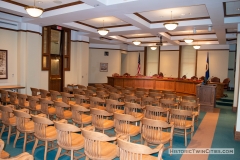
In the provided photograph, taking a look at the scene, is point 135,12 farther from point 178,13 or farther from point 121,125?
point 121,125

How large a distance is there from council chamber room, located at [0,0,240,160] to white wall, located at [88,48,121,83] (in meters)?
0.09

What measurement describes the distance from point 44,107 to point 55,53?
6.20m

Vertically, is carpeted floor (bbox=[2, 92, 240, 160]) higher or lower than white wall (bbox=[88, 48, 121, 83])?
lower

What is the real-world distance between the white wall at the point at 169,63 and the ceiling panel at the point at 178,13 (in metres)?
9.01

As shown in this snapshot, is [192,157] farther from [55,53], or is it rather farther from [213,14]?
[55,53]

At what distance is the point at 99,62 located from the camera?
17.3 meters

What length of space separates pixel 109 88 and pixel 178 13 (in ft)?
14.2

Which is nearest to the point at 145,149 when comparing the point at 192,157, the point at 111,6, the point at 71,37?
the point at 192,157

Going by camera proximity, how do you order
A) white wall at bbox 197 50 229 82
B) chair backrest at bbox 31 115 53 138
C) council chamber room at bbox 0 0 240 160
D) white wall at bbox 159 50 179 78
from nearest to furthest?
chair backrest at bbox 31 115 53 138
council chamber room at bbox 0 0 240 160
white wall at bbox 197 50 229 82
white wall at bbox 159 50 179 78

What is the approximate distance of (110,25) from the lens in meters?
10.5

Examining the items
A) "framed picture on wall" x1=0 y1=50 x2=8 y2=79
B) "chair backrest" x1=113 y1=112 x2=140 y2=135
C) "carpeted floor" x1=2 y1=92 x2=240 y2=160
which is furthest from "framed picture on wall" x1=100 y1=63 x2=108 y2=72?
"chair backrest" x1=113 y1=112 x2=140 y2=135

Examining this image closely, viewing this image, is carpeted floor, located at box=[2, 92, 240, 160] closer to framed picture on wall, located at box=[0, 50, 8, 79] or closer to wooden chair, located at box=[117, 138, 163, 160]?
wooden chair, located at box=[117, 138, 163, 160]

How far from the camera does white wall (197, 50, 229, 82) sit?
15656 mm

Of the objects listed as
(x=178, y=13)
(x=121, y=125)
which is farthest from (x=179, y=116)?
(x=178, y=13)
